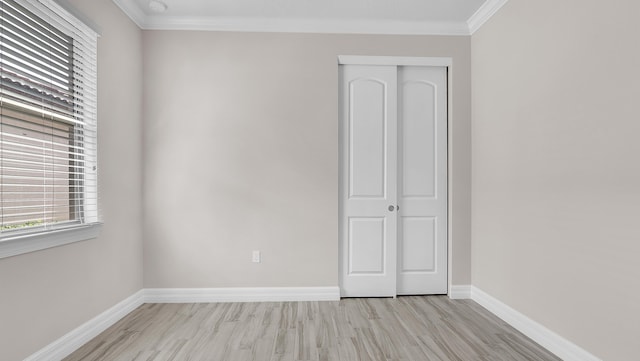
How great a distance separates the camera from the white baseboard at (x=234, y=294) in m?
3.52

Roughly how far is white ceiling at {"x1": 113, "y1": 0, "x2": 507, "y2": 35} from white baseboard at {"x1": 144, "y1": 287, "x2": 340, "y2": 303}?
2621 mm

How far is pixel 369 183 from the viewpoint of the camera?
3666mm

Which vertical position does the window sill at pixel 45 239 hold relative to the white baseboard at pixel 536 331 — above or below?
above

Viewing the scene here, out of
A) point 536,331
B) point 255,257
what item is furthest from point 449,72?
point 255,257

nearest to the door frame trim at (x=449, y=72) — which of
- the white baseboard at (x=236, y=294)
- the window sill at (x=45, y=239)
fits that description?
the white baseboard at (x=236, y=294)

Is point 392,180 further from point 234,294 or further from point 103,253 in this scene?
point 103,253

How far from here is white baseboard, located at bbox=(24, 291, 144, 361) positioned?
2260 millimetres

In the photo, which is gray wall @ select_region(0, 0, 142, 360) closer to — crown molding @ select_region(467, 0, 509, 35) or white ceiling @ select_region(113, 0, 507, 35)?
white ceiling @ select_region(113, 0, 507, 35)

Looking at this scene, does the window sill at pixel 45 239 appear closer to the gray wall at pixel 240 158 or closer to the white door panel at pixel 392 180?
the gray wall at pixel 240 158

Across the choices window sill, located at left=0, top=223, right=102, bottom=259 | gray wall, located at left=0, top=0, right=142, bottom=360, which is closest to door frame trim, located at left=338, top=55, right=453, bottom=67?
gray wall, located at left=0, top=0, right=142, bottom=360

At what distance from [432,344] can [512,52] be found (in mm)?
2455

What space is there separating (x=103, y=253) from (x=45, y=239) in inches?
27.3

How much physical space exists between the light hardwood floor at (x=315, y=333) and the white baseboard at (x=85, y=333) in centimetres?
5

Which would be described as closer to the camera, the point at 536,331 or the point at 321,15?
the point at 536,331
